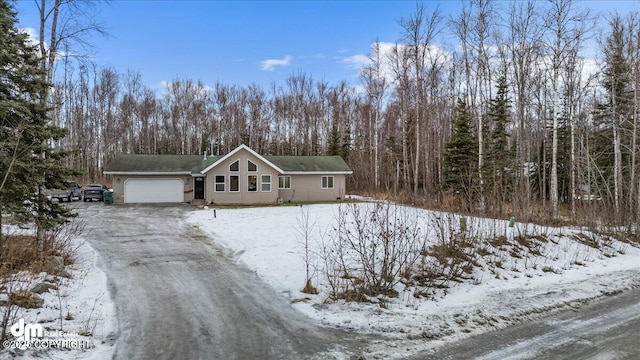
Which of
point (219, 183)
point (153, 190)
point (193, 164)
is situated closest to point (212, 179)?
point (219, 183)

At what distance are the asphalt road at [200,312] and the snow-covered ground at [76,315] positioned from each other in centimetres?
19

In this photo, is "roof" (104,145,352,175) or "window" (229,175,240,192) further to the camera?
"roof" (104,145,352,175)

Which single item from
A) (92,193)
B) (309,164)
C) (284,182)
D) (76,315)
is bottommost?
(76,315)

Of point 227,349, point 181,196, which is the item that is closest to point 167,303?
point 227,349

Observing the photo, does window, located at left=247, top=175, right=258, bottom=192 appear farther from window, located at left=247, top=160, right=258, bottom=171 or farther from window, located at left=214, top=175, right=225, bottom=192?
window, located at left=214, top=175, right=225, bottom=192

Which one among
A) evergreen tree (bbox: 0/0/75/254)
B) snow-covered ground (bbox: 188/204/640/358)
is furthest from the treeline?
evergreen tree (bbox: 0/0/75/254)

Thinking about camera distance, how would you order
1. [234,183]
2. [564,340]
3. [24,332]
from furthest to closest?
[234,183]
[564,340]
[24,332]

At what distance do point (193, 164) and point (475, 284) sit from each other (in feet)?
77.2

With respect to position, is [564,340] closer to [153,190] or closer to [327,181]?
[327,181]

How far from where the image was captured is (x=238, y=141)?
147ft

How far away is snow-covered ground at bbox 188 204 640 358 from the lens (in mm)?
5570

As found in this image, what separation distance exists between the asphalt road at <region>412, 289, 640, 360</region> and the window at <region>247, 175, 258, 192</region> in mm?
20979

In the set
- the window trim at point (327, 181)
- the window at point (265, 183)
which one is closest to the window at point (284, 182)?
the window at point (265, 183)

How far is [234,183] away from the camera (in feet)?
81.2
